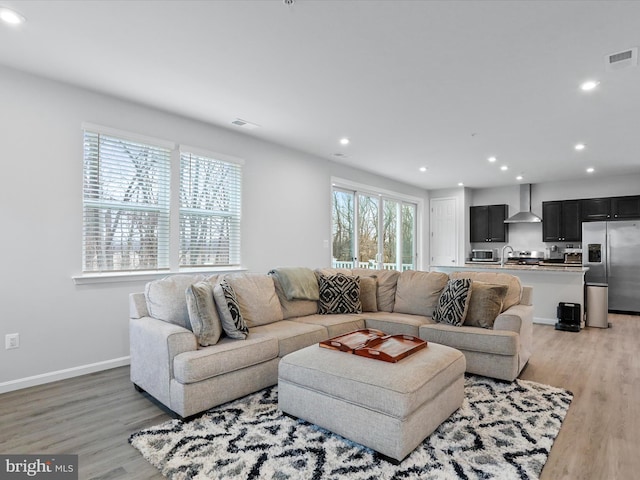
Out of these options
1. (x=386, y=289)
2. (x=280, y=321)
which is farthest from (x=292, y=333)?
(x=386, y=289)

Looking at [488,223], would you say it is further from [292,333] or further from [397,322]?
[292,333]

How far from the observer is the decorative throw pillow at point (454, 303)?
3.46 metres

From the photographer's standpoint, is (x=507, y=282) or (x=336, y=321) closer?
(x=336, y=321)

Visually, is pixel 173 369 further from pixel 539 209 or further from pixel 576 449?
pixel 539 209

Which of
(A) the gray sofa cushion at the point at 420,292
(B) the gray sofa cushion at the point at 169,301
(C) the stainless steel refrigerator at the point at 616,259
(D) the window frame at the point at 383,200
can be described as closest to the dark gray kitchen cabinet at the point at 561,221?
(C) the stainless steel refrigerator at the point at 616,259

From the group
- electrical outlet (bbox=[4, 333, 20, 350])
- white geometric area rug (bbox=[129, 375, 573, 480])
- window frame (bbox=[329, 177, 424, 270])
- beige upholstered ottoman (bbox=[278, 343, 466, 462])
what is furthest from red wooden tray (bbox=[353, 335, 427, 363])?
window frame (bbox=[329, 177, 424, 270])

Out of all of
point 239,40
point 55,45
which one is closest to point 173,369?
point 239,40

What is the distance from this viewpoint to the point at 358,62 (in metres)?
2.90

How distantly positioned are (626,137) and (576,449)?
4.39 meters

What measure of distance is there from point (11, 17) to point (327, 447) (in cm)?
328

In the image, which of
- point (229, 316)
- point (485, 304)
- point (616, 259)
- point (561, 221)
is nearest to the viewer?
point (229, 316)

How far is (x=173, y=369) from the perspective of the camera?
2477 mm

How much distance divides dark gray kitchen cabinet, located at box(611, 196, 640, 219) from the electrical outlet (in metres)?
9.31

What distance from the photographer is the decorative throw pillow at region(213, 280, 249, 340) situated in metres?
2.90
